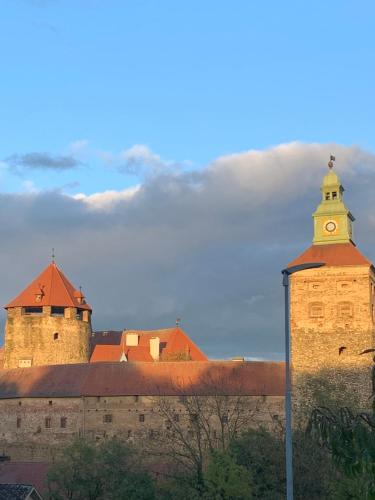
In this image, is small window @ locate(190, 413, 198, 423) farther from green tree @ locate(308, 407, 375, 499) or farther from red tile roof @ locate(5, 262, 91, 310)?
green tree @ locate(308, 407, 375, 499)

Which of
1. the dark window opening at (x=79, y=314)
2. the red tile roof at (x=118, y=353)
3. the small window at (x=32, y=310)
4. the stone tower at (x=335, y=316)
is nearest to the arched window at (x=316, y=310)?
the stone tower at (x=335, y=316)

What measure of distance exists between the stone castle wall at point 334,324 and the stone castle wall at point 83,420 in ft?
12.0

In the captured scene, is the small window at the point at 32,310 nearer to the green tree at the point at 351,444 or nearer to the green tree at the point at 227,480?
the green tree at the point at 227,480

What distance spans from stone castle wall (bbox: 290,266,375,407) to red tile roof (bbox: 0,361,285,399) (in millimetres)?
2863

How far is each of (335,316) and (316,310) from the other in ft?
4.58

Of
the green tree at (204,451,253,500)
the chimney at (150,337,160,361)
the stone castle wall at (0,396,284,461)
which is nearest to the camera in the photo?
the green tree at (204,451,253,500)

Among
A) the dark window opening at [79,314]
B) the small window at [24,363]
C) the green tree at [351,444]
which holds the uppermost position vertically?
the dark window opening at [79,314]

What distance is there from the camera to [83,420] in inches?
2616

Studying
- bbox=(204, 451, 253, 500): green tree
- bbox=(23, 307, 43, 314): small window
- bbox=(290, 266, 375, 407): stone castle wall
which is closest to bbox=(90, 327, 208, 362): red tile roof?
bbox=(23, 307, 43, 314): small window

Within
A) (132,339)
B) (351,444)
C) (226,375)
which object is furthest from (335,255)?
(351,444)

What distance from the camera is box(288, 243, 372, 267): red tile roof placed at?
221ft

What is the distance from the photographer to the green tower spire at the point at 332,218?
69250mm

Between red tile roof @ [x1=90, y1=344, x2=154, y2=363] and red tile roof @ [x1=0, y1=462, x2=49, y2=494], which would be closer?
red tile roof @ [x1=0, y1=462, x2=49, y2=494]

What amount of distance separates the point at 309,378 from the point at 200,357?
23.7 metres
